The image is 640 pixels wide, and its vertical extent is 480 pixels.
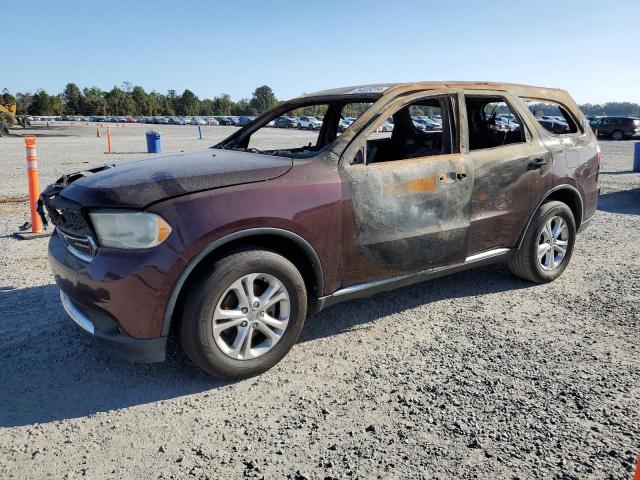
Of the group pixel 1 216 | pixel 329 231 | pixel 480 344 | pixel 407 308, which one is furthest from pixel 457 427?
pixel 1 216

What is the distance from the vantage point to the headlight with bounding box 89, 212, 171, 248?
9.21ft

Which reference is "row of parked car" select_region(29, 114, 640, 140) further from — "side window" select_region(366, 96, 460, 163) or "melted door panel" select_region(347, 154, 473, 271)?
"melted door panel" select_region(347, 154, 473, 271)

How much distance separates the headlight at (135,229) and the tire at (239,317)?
0.34 m

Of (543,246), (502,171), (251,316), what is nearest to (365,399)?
(251,316)

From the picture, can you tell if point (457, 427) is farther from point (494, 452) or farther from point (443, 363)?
point (443, 363)

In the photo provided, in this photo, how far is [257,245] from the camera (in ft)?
10.5

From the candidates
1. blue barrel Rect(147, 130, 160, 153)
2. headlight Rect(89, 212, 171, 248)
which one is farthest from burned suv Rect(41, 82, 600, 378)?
blue barrel Rect(147, 130, 160, 153)

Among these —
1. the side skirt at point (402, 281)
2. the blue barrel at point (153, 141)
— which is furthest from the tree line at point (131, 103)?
the side skirt at point (402, 281)

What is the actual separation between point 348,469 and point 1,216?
23.3 ft

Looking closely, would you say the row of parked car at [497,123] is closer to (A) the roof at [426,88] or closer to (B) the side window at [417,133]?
(B) the side window at [417,133]

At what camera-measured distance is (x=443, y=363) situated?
11.1ft

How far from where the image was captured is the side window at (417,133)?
13.3 ft

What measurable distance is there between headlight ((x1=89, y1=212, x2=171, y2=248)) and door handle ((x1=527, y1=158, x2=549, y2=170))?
3.13 meters

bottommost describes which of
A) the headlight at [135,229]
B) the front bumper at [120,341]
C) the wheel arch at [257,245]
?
the front bumper at [120,341]
